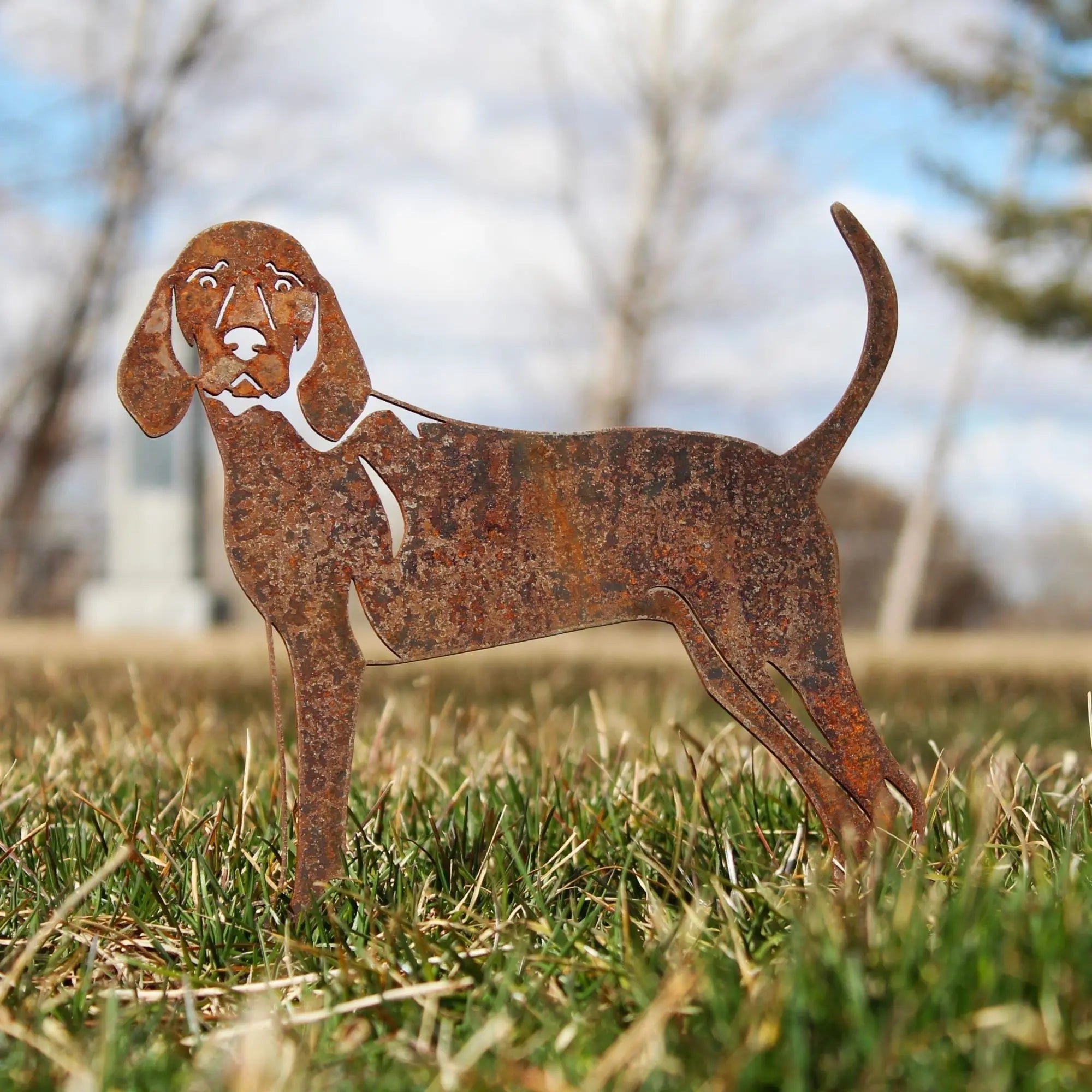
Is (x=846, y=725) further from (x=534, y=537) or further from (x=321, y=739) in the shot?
(x=321, y=739)

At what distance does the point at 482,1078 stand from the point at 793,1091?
1.11ft

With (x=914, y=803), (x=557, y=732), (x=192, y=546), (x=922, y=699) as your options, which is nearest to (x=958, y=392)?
(x=922, y=699)

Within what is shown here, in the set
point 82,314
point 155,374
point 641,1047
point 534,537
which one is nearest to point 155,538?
point 82,314

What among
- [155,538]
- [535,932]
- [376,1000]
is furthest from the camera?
[155,538]

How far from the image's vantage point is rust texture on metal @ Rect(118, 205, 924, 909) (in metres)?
1.91

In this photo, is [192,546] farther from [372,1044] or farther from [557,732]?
[372,1044]

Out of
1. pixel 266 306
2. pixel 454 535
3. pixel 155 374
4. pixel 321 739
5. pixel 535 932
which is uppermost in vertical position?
pixel 266 306

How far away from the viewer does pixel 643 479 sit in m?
1.93

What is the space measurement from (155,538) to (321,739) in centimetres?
926

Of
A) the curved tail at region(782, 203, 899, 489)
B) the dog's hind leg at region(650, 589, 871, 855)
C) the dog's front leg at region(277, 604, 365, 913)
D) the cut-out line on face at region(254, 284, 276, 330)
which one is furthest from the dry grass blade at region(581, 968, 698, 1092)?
the cut-out line on face at region(254, 284, 276, 330)

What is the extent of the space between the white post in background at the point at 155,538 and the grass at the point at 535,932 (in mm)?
7801

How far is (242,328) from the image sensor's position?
1.94 m

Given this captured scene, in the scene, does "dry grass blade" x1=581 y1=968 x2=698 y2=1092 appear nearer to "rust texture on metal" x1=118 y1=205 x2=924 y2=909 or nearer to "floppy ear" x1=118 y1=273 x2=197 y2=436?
"rust texture on metal" x1=118 y1=205 x2=924 y2=909

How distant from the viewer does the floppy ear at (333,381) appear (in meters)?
1.93
